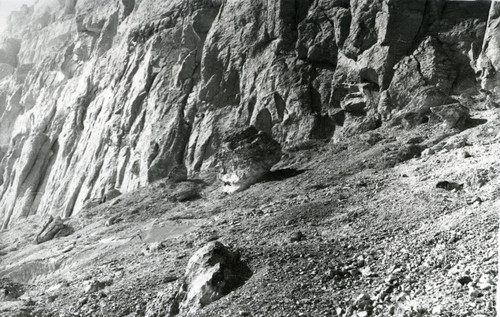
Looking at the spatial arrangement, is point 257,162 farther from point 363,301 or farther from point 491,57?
point 363,301

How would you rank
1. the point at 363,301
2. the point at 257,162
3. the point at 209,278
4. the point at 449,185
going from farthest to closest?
1. the point at 257,162
2. the point at 449,185
3. the point at 209,278
4. the point at 363,301

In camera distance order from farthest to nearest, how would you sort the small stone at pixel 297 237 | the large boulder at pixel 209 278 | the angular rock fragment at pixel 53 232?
the angular rock fragment at pixel 53 232 < the small stone at pixel 297 237 < the large boulder at pixel 209 278

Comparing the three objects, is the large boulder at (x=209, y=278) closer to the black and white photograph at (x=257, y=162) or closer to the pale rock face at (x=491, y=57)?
the black and white photograph at (x=257, y=162)

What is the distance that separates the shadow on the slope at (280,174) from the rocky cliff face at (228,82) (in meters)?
8.95

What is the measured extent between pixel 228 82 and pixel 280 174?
18.8 meters

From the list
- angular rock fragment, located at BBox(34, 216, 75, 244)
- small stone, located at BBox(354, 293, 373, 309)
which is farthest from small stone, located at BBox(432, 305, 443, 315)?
angular rock fragment, located at BBox(34, 216, 75, 244)

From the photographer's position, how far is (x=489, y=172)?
21.0 meters

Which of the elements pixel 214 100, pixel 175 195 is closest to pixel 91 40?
pixel 214 100

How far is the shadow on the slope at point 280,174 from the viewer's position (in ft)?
112

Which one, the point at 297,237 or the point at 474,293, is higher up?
the point at 297,237

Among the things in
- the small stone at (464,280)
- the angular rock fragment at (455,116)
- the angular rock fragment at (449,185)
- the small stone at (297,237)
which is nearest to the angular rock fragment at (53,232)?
the small stone at (297,237)

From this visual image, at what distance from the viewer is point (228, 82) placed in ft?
168

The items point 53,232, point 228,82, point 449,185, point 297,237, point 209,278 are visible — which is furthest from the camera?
point 228,82

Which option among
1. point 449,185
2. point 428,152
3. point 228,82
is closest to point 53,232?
point 228,82
